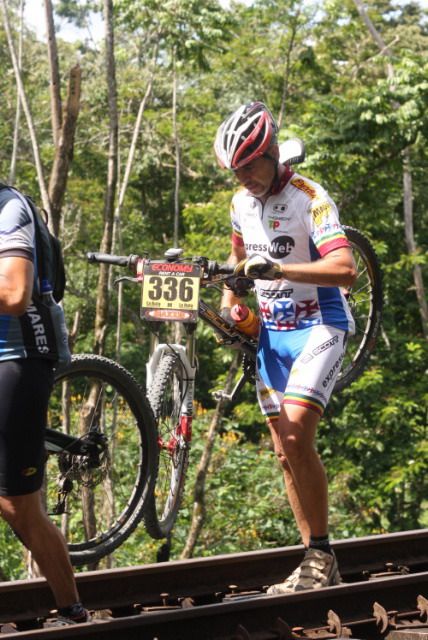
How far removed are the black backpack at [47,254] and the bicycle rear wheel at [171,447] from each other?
1467 millimetres

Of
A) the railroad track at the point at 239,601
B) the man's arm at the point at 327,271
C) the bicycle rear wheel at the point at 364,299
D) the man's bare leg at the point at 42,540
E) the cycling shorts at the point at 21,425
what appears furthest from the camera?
the bicycle rear wheel at the point at 364,299

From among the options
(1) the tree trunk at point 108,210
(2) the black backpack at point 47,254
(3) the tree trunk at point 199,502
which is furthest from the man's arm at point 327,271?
(3) the tree trunk at point 199,502

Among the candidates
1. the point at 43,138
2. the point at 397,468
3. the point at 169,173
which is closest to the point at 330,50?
the point at 169,173

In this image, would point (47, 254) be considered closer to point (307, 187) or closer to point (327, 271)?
point (327, 271)

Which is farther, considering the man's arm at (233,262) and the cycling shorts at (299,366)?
the man's arm at (233,262)

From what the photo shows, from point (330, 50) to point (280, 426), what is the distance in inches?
940

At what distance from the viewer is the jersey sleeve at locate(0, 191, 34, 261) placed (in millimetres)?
3463

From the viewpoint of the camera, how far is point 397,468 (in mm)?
19500

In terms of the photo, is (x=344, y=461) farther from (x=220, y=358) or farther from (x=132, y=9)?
(x=132, y=9)

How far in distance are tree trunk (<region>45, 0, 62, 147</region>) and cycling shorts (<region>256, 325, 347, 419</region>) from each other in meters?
3.90

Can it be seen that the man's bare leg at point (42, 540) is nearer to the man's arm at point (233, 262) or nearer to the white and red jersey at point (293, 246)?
the white and red jersey at point (293, 246)

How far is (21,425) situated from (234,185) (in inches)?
811

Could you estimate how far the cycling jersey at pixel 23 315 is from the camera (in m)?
3.49

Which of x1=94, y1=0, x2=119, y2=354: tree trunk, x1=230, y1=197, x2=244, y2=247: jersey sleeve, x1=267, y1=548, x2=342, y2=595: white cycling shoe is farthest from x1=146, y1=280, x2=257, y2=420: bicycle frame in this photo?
x1=94, y1=0, x2=119, y2=354: tree trunk
